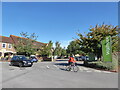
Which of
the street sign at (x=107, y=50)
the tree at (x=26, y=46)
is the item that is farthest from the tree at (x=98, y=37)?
the tree at (x=26, y=46)

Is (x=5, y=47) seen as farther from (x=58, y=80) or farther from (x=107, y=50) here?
(x=58, y=80)

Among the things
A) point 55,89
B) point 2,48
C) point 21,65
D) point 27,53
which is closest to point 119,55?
point 55,89

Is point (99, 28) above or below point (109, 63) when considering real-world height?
above

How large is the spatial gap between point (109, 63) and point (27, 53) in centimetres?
2084

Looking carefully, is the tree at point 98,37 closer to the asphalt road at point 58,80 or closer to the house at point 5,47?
the asphalt road at point 58,80

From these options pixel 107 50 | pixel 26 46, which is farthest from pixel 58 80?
pixel 26 46

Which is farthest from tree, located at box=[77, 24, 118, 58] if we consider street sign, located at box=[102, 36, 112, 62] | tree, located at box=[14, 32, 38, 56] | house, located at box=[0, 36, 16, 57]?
house, located at box=[0, 36, 16, 57]

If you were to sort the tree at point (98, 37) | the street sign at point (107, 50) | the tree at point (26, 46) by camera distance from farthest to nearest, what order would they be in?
1. the tree at point (26, 46)
2. the tree at point (98, 37)
3. the street sign at point (107, 50)

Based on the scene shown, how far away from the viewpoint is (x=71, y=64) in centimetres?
1033

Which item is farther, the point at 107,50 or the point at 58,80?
the point at 107,50

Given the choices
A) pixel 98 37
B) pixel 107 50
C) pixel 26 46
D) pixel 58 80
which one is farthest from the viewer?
pixel 26 46

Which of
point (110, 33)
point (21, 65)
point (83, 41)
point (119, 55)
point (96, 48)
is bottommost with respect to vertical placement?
point (21, 65)

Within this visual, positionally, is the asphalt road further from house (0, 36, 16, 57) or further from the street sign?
house (0, 36, 16, 57)

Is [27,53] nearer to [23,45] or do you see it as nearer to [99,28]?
[23,45]
